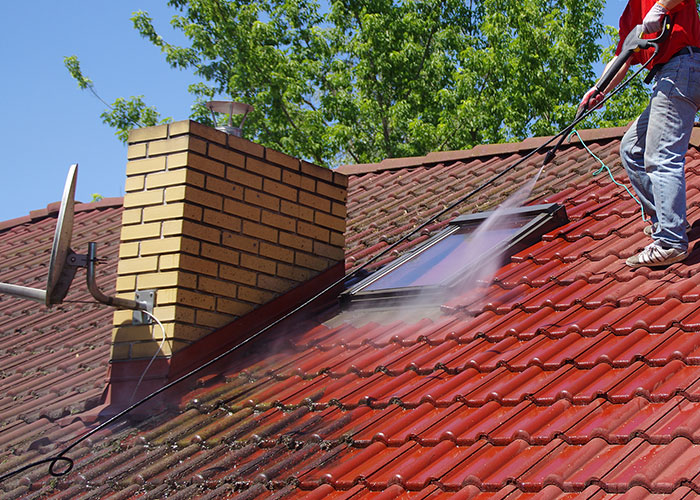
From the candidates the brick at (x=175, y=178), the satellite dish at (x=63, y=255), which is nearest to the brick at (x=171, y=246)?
the brick at (x=175, y=178)

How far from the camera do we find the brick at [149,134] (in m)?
5.65

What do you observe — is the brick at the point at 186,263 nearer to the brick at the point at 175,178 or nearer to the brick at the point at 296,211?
the brick at the point at 175,178

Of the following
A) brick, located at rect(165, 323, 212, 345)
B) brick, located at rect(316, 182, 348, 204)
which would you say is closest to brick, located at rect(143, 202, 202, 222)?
brick, located at rect(165, 323, 212, 345)

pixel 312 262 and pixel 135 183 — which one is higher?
pixel 135 183

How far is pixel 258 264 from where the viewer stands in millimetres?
5863

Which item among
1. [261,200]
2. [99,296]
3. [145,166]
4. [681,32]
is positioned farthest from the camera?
[261,200]

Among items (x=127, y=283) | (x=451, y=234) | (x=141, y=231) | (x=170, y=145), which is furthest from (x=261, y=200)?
(x=451, y=234)

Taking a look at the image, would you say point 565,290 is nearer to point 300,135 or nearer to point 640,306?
point 640,306

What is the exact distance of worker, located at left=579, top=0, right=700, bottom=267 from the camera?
4660 millimetres

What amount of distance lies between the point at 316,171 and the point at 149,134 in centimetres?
126

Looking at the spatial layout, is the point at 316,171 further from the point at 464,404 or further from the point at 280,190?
the point at 464,404

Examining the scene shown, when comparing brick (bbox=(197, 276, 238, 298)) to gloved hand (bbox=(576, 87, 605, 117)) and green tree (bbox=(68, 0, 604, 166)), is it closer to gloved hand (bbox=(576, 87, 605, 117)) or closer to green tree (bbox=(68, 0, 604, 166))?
gloved hand (bbox=(576, 87, 605, 117))

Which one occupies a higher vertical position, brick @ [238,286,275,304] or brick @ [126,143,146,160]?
brick @ [126,143,146,160]

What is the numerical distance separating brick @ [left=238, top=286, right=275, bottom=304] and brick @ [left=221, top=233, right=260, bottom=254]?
0.86 ft
